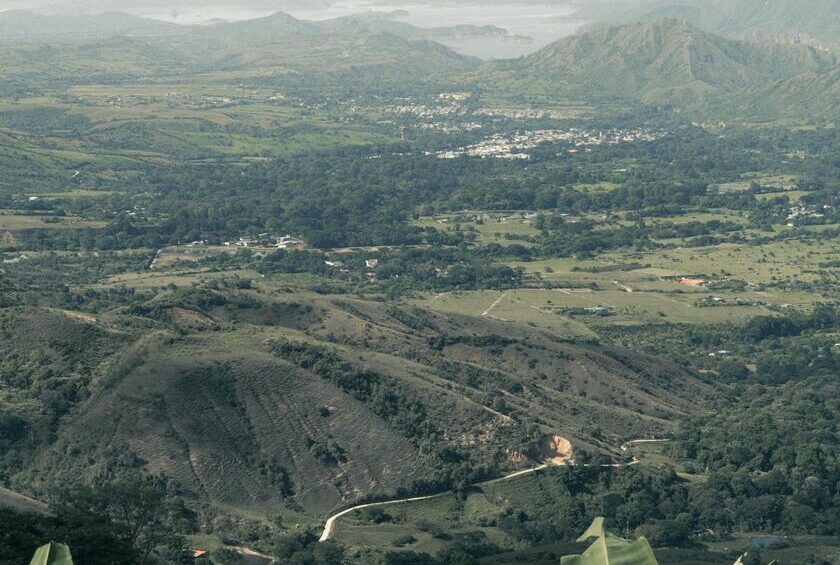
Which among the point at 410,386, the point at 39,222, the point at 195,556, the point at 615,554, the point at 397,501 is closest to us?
the point at 615,554

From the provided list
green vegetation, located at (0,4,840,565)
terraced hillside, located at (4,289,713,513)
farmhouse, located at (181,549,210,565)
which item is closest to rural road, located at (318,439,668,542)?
green vegetation, located at (0,4,840,565)

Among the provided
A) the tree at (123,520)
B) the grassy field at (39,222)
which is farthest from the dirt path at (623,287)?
the tree at (123,520)

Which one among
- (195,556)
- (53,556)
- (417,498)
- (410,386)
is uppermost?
(53,556)

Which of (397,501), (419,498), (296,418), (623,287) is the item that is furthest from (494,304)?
(397,501)

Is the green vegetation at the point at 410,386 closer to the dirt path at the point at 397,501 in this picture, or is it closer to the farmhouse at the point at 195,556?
the dirt path at the point at 397,501

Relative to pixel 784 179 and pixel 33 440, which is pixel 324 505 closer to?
pixel 33 440

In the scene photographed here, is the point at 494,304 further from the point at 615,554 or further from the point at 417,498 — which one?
the point at 615,554

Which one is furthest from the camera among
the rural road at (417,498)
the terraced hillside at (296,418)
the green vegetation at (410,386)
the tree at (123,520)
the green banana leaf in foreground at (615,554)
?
the terraced hillside at (296,418)

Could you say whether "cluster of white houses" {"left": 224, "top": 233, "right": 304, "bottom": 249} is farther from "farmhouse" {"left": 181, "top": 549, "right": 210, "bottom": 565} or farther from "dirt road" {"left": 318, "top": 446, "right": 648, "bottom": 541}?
"farmhouse" {"left": 181, "top": 549, "right": 210, "bottom": 565}
